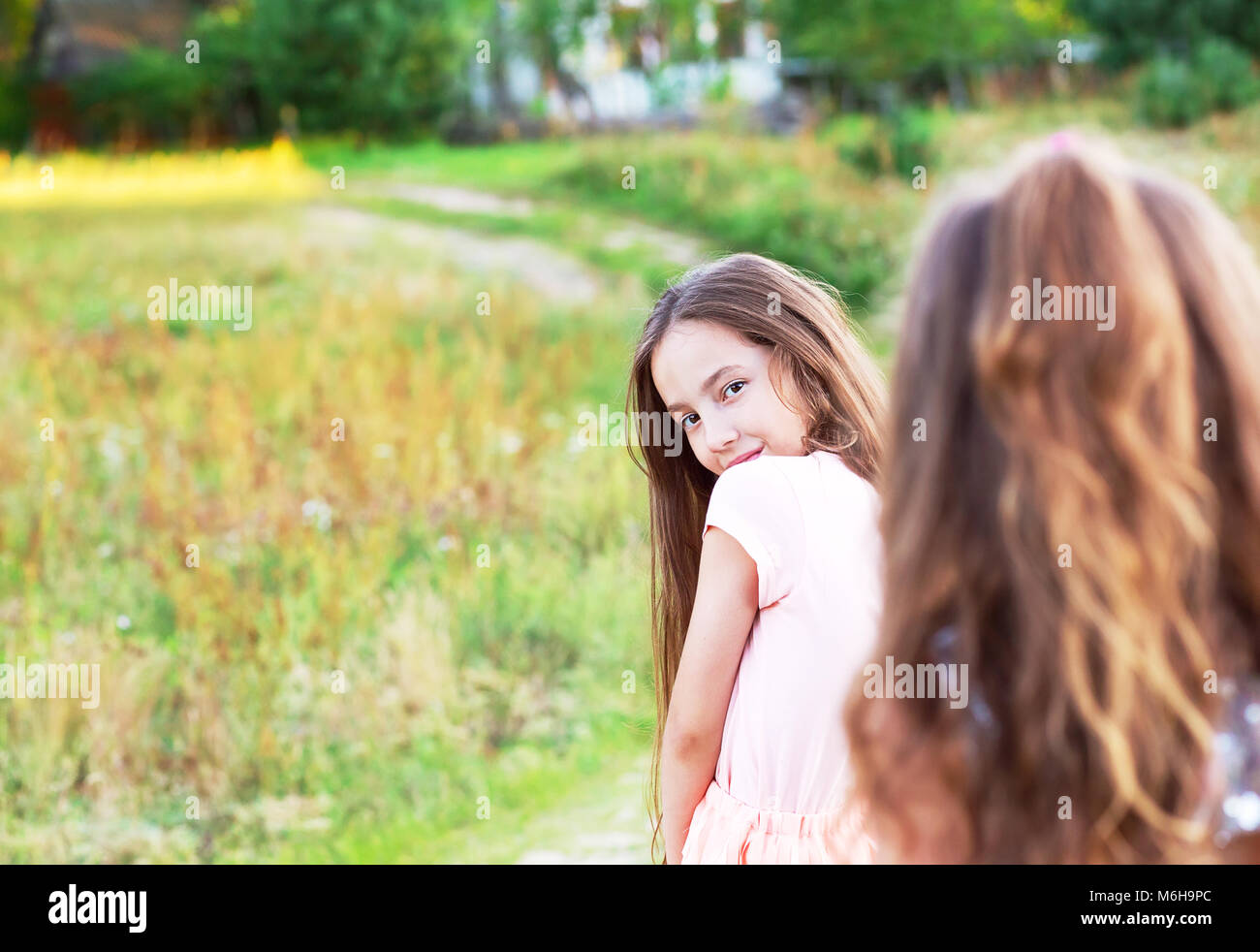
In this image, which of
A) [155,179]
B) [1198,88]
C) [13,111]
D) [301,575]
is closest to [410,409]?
[301,575]

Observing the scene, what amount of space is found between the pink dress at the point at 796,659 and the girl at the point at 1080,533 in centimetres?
58

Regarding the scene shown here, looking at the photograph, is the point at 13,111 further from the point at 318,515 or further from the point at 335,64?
the point at 318,515

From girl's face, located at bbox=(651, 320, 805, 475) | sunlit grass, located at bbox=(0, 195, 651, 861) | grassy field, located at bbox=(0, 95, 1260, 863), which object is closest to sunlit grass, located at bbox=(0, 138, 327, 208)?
grassy field, located at bbox=(0, 95, 1260, 863)

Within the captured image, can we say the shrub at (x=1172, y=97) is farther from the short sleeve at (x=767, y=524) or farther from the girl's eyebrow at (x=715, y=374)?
the short sleeve at (x=767, y=524)

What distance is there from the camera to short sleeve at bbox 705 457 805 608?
2051 millimetres

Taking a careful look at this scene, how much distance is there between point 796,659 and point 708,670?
0.15m

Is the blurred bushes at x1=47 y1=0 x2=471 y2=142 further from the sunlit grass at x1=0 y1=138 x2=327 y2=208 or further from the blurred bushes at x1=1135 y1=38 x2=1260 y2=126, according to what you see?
the blurred bushes at x1=1135 y1=38 x2=1260 y2=126

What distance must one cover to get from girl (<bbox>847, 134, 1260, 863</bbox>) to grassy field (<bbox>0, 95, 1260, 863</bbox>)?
288 cm

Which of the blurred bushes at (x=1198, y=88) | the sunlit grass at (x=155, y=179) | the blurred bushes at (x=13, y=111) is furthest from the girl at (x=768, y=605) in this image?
the blurred bushes at (x=13, y=111)

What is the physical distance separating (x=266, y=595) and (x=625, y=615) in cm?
160

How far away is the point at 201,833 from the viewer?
416cm

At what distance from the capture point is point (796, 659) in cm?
210

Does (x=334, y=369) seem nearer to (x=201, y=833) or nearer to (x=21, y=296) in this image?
(x=21, y=296)
